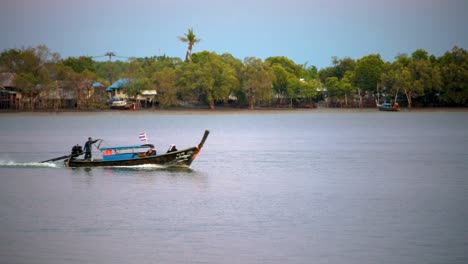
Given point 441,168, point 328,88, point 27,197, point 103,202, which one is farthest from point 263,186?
point 328,88

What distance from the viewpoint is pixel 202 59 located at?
141 meters

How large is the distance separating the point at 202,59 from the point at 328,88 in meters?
24.3

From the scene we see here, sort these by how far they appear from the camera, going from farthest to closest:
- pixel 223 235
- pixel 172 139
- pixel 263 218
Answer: pixel 172 139
pixel 263 218
pixel 223 235

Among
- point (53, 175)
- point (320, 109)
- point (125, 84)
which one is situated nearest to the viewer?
point (53, 175)

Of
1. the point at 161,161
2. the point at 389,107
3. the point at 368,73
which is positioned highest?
the point at 368,73

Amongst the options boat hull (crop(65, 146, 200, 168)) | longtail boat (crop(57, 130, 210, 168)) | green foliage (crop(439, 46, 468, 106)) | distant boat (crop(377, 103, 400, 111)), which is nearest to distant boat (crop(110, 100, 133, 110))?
distant boat (crop(377, 103, 400, 111))

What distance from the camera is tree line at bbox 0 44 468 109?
121 metres

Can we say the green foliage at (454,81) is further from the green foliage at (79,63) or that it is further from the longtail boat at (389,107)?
the green foliage at (79,63)

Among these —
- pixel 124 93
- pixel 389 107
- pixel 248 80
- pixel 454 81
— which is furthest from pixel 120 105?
pixel 454 81

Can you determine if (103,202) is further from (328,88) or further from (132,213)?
(328,88)

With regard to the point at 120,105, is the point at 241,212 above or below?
below

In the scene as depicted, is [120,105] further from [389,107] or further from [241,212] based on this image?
[241,212]

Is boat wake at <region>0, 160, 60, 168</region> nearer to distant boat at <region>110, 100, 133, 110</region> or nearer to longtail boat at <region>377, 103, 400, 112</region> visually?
distant boat at <region>110, 100, 133, 110</region>

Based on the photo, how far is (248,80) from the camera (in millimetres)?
127000
